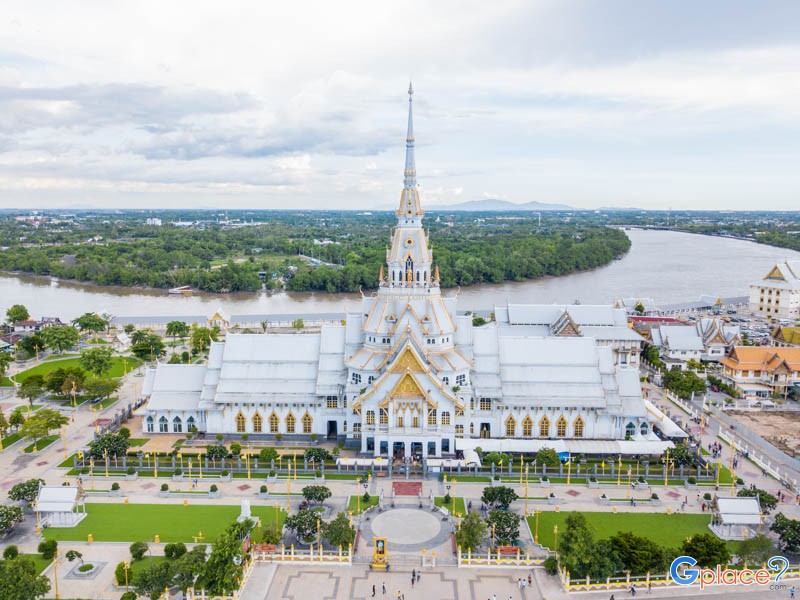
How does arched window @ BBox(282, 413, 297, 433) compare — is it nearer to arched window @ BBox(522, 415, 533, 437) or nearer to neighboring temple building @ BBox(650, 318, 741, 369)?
arched window @ BBox(522, 415, 533, 437)

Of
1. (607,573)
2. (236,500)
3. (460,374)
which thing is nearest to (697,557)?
(607,573)

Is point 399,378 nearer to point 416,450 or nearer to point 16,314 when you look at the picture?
point 416,450

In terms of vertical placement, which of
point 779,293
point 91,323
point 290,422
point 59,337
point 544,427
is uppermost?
point 779,293

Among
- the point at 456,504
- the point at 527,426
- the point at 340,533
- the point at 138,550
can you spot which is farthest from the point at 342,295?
the point at 340,533

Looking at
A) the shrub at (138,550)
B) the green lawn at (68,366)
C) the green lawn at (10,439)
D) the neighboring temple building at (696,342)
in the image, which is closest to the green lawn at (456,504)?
the shrub at (138,550)

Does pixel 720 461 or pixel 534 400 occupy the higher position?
pixel 534 400

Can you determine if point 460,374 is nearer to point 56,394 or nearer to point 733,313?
point 56,394

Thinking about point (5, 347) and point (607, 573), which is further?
point (5, 347)
